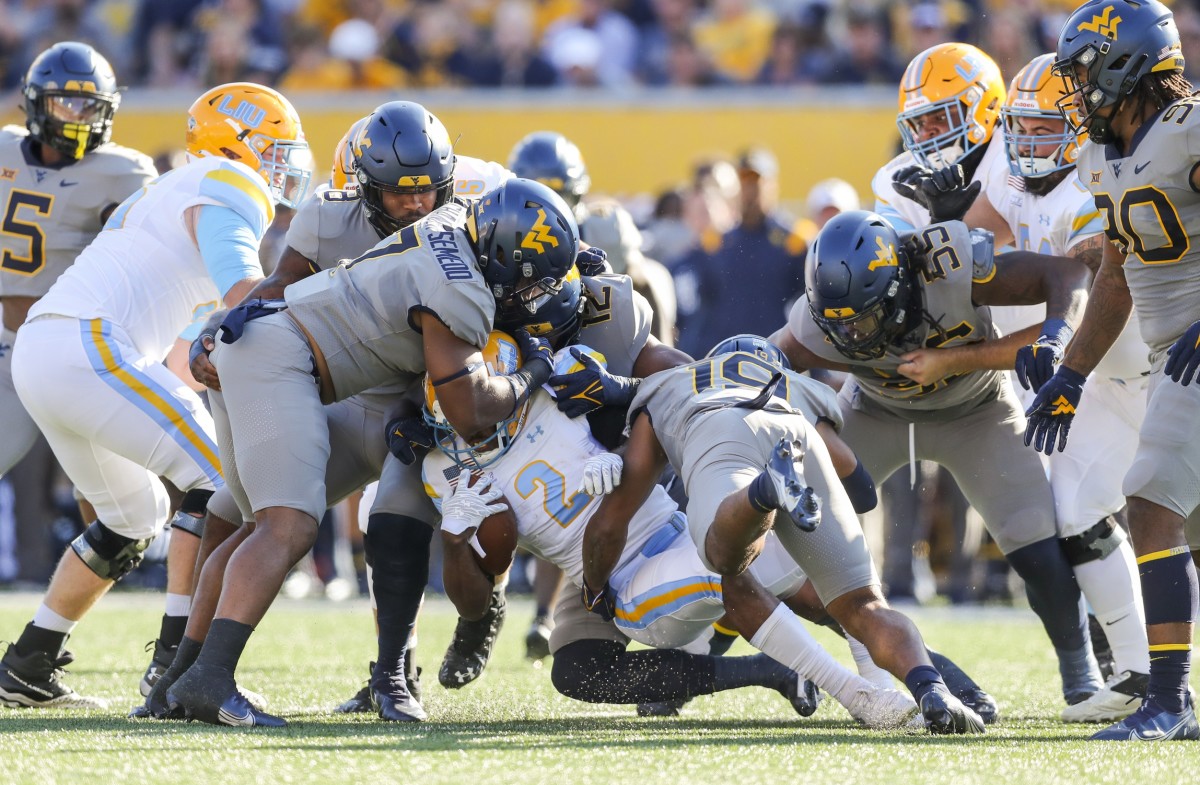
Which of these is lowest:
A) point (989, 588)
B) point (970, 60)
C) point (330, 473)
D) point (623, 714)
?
point (989, 588)

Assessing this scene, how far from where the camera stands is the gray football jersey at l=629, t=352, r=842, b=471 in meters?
4.49

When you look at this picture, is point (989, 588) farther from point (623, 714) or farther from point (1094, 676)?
point (623, 714)

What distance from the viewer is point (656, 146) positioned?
12.2 meters

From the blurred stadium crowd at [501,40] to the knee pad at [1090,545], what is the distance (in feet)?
22.8

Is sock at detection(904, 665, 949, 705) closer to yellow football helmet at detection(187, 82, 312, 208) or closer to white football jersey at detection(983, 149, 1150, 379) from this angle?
white football jersey at detection(983, 149, 1150, 379)

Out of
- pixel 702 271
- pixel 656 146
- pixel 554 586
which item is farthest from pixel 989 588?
pixel 656 146

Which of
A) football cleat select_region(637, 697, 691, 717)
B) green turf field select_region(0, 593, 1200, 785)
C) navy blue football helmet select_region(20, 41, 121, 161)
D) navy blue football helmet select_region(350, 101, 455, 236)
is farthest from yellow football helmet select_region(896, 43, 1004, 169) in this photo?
navy blue football helmet select_region(20, 41, 121, 161)

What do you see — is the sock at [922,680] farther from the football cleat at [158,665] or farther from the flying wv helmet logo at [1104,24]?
the football cleat at [158,665]

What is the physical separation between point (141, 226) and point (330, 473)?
1153mm

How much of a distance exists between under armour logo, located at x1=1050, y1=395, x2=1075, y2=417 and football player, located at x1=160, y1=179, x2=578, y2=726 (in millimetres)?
1461

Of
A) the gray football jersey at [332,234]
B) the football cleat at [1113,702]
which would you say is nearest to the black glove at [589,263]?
the gray football jersey at [332,234]

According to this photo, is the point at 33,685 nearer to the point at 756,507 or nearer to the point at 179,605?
the point at 179,605

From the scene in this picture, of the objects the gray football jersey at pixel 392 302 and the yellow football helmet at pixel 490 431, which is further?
the yellow football helmet at pixel 490 431

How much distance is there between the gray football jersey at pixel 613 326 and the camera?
505 centimetres
